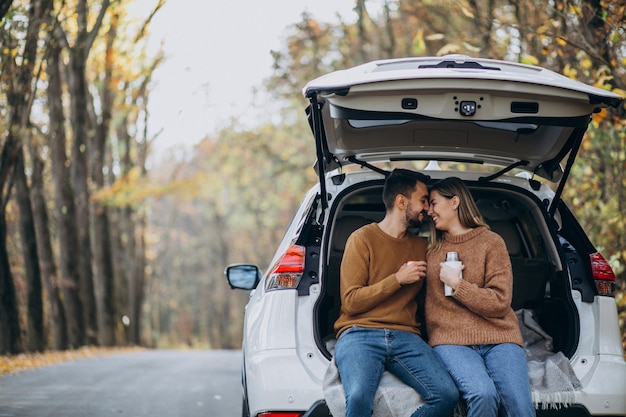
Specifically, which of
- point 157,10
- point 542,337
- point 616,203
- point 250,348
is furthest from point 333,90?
point 157,10

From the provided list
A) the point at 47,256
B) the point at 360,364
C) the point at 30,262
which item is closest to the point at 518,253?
the point at 360,364

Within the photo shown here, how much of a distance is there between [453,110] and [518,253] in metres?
1.59

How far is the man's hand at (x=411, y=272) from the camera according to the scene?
454 centimetres

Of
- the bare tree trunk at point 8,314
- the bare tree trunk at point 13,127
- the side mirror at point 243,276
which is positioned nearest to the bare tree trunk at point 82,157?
the bare tree trunk at point 13,127

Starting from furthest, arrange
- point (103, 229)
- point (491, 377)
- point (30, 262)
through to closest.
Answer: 1. point (103, 229)
2. point (30, 262)
3. point (491, 377)

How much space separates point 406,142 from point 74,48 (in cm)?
1465

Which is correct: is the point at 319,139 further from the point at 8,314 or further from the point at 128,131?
the point at 128,131

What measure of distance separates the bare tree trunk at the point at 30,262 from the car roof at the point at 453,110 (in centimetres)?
1390

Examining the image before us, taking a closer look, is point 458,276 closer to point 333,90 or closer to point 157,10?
point 333,90

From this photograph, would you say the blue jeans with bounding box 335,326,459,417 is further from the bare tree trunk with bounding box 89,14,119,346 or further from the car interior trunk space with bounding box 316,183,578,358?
the bare tree trunk with bounding box 89,14,119,346

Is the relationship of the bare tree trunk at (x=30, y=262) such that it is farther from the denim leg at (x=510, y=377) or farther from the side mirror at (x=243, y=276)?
the denim leg at (x=510, y=377)

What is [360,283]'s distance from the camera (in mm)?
4648

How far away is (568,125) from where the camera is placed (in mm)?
4762

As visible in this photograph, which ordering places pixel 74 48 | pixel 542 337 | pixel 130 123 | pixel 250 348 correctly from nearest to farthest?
pixel 250 348, pixel 542 337, pixel 74 48, pixel 130 123
